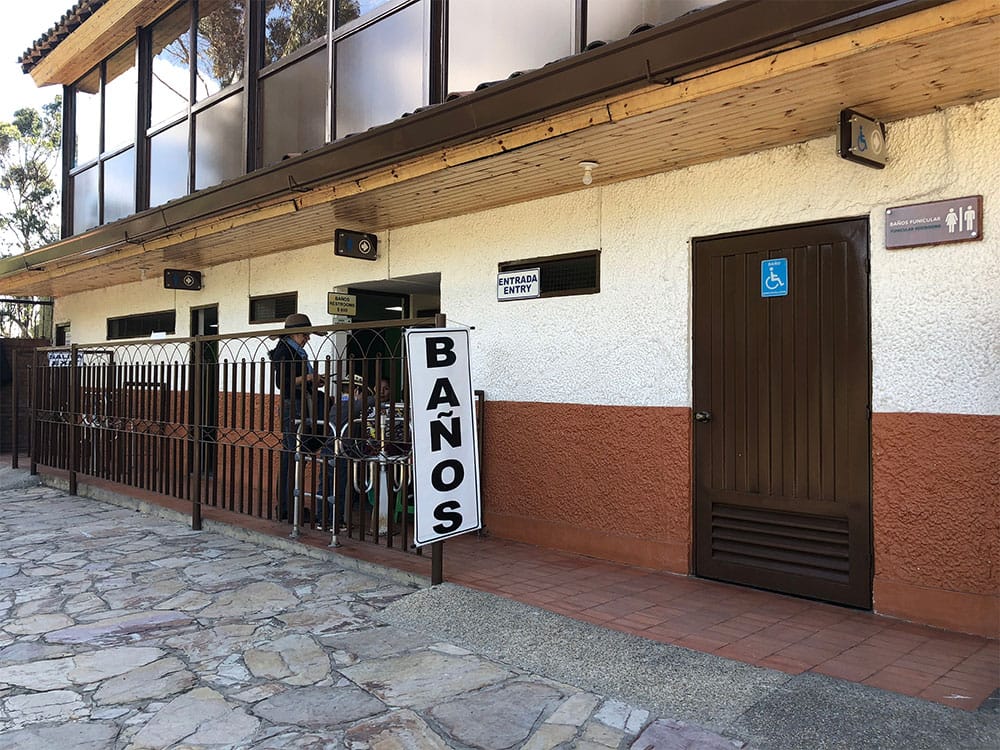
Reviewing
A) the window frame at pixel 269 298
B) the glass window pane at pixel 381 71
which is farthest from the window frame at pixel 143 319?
the glass window pane at pixel 381 71

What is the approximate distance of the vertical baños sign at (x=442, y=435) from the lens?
15.8ft

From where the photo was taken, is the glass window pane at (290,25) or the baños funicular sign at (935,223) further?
the glass window pane at (290,25)

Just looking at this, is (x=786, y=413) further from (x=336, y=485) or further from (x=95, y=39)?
(x=95, y=39)

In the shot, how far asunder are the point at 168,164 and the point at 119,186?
5.10 ft

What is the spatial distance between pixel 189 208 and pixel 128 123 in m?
4.76

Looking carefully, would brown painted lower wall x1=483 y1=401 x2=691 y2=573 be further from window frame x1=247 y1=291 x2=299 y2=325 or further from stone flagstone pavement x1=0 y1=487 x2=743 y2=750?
window frame x1=247 y1=291 x2=299 y2=325

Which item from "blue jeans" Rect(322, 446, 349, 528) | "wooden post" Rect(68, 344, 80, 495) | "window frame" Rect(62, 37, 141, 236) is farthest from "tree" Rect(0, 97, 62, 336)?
"blue jeans" Rect(322, 446, 349, 528)

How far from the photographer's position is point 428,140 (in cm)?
519

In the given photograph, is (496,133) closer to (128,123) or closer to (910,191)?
(910,191)

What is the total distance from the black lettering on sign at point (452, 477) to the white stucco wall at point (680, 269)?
139cm

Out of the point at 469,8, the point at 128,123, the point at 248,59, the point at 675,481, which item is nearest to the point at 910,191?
the point at 675,481

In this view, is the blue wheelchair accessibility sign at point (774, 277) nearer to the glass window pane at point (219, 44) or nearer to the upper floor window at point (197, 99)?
the upper floor window at point (197, 99)

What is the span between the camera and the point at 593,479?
5.84m

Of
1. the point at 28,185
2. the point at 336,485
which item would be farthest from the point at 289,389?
the point at 28,185
